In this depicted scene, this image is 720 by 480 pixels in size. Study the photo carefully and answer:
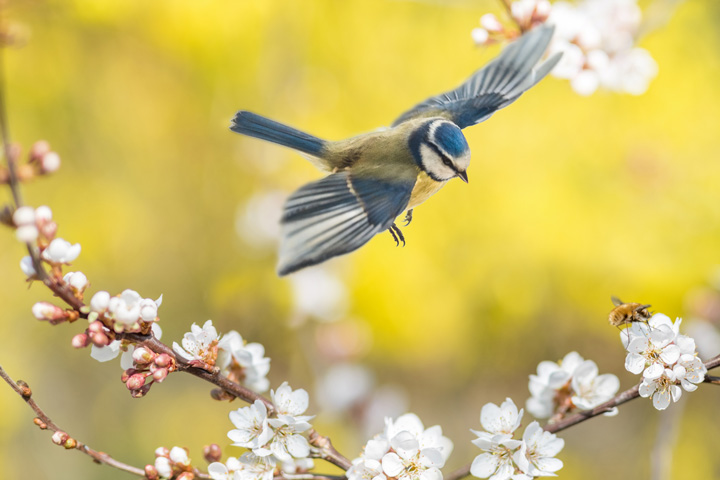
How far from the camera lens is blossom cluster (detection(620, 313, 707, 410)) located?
2.56ft

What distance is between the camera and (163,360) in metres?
0.81

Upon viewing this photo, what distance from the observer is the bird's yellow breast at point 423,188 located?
3.05 feet

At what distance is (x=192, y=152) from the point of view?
378cm

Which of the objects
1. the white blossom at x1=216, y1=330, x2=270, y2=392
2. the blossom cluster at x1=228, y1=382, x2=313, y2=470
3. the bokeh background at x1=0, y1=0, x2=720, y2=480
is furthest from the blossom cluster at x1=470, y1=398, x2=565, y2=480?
the bokeh background at x1=0, y1=0, x2=720, y2=480

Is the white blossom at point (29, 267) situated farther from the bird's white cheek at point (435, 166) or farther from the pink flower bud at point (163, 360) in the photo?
the bird's white cheek at point (435, 166)

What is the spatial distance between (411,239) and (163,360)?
2.23 m

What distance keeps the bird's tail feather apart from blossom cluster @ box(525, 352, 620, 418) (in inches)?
19.7

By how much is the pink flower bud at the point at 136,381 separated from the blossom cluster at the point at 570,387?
565 millimetres

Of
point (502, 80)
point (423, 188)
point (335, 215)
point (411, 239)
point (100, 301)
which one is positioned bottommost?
point (100, 301)

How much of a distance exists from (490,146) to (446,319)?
85 centimetres

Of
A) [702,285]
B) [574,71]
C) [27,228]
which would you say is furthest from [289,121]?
[27,228]

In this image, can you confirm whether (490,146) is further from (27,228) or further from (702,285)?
(27,228)

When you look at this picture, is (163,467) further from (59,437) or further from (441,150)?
(441,150)

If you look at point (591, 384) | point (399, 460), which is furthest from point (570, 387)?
point (399, 460)
